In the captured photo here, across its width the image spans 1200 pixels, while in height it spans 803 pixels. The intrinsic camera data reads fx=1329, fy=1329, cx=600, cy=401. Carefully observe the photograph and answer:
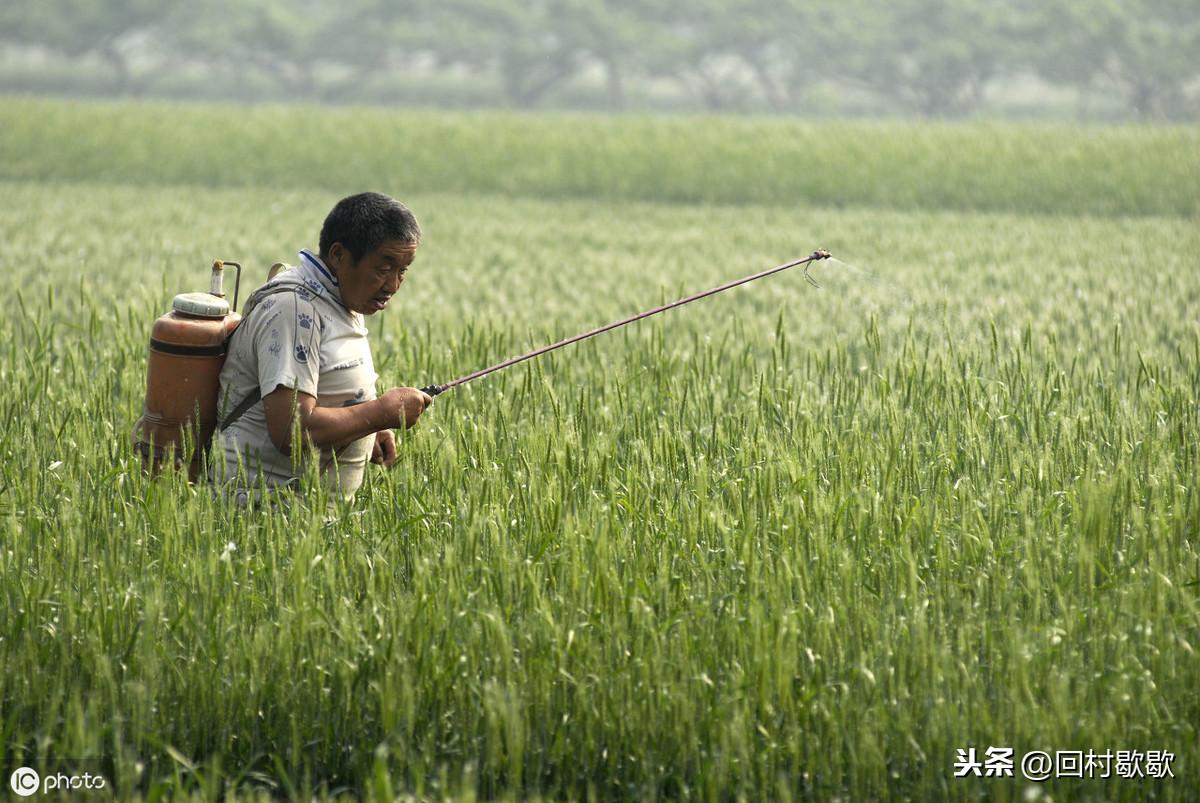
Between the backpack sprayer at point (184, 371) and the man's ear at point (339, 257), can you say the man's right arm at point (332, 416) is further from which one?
the man's ear at point (339, 257)

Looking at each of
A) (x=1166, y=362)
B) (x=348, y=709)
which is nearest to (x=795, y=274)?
(x=1166, y=362)

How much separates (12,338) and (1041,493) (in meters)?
5.16

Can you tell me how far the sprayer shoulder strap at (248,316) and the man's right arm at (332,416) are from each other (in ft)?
0.30

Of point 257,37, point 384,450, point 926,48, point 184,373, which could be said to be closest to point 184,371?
point 184,373

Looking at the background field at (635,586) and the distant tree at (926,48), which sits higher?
the distant tree at (926,48)

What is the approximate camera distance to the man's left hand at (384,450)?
410cm

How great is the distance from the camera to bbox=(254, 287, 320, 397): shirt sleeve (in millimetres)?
3500

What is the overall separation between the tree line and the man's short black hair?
54.4 m

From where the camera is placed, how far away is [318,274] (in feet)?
12.0

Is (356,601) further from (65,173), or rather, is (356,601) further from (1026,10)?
(1026,10)

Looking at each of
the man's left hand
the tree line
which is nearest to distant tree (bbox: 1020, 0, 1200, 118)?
the tree line

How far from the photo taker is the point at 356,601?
3361mm

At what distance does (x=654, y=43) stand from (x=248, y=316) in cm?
5650

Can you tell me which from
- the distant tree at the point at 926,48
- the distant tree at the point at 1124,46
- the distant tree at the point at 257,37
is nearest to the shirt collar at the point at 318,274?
the distant tree at the point at 1124,46
